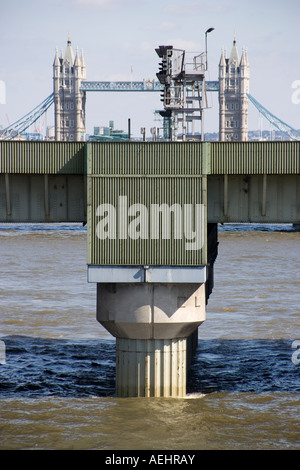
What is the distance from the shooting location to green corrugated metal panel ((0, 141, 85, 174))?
3225cm

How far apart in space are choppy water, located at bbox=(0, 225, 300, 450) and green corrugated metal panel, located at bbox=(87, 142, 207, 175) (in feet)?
30.8

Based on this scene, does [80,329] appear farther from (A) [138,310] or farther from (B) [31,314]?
(A) [138,310]

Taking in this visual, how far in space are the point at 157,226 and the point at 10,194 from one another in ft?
22.8

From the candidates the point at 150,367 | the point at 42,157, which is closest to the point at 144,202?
the point at 42,157

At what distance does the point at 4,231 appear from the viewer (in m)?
142

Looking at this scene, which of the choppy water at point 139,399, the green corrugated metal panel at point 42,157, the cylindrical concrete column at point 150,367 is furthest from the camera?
the green corrugated metal panel at point 42,157

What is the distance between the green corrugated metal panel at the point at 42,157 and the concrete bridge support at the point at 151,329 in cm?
518

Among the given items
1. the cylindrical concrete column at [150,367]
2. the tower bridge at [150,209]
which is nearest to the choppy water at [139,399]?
the cylindrical concrete column at [150,367]

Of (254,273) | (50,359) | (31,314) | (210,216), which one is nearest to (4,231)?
(254,273)

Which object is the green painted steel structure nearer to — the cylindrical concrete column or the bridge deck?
the bridge deck

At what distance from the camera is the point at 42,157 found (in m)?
32.3

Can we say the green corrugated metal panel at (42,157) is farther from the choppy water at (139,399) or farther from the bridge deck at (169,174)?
→ the choppy water at (139,399)

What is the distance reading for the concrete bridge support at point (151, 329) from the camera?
31.4 m

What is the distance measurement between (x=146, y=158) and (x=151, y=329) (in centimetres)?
687
